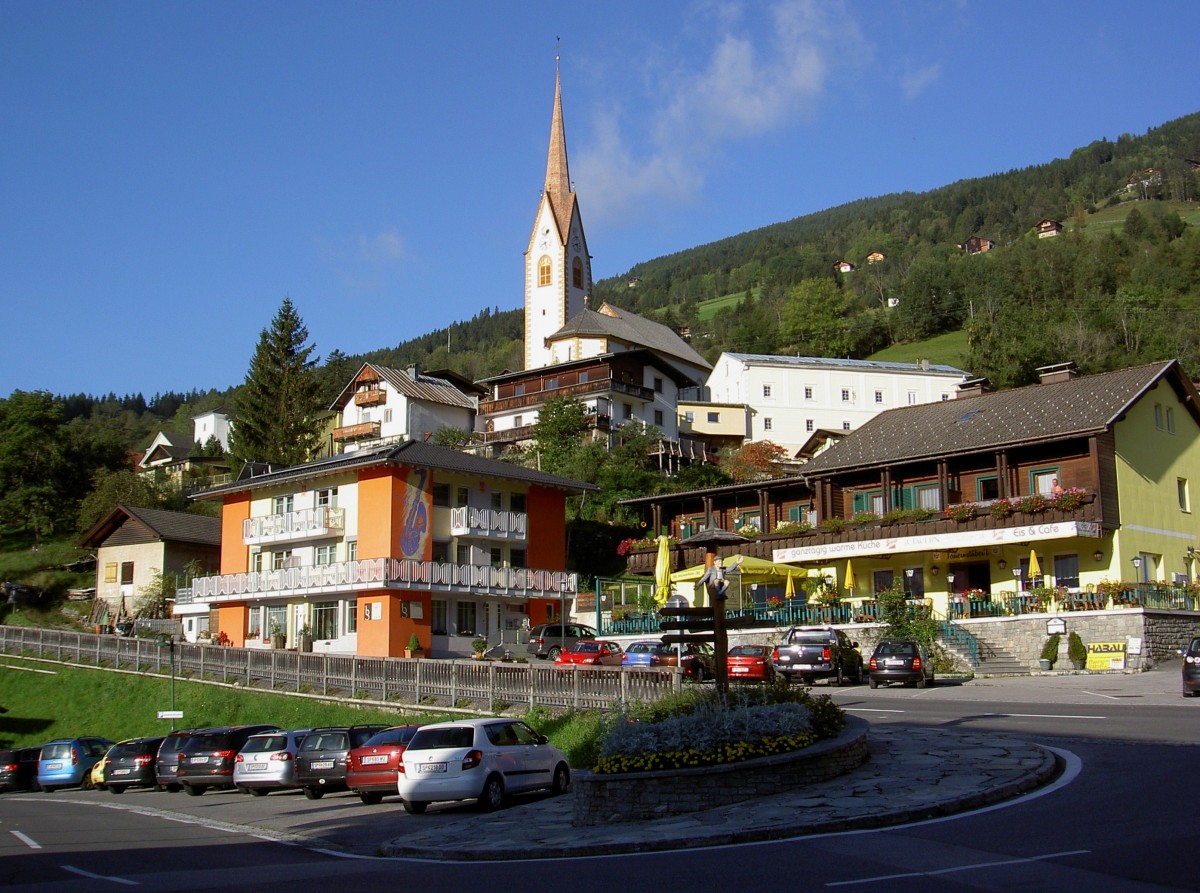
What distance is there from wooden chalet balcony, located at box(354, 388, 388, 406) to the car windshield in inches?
2942

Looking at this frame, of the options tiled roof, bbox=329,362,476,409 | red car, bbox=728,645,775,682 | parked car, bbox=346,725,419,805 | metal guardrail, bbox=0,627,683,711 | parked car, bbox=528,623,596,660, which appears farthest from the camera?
tiled roof, bbox=329,362,476,409

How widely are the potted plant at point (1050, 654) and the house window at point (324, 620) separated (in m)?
26.5

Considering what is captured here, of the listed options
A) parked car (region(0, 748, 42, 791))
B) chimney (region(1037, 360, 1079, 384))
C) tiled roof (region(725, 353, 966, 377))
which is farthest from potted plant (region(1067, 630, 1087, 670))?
tiled roof (region(725, 353, 966, 377))

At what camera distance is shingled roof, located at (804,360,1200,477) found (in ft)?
143

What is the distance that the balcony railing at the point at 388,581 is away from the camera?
45.1 metres

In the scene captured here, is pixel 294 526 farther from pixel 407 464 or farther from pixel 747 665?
pixel 747 665

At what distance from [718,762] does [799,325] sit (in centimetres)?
11562

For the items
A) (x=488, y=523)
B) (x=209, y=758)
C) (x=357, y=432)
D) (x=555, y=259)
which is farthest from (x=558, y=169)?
(x=209, y=758)

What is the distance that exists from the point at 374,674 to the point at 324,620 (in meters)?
14.7

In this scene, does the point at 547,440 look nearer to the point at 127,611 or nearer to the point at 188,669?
the point at 127,611

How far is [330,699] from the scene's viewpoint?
35531 mm

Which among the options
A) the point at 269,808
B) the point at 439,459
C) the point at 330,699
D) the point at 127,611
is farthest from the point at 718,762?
the point at 127,611

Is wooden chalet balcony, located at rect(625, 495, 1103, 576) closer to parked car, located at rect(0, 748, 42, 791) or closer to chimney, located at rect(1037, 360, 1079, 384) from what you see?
chimney, located at rect(1037, 360, 1079, 384)

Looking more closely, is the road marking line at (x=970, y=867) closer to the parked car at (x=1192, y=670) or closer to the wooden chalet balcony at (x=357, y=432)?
the parked car at (x=1192, y=670)
